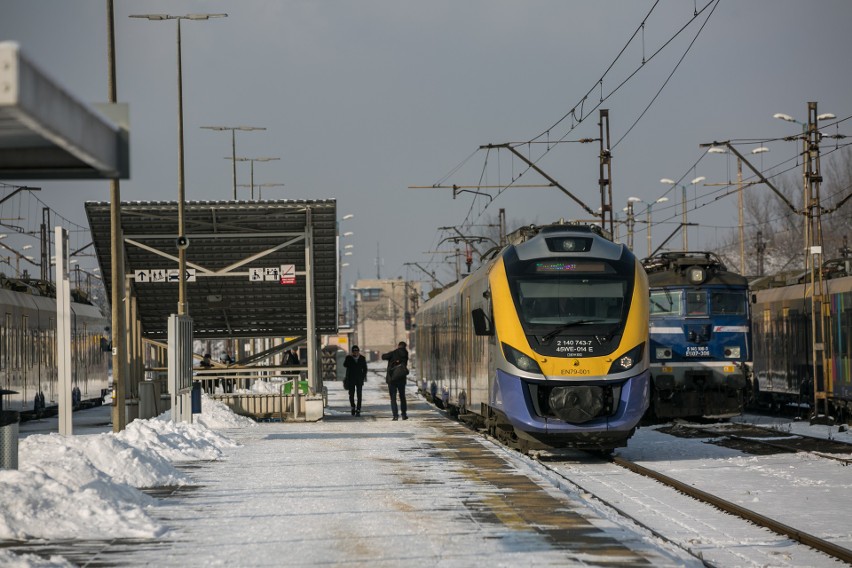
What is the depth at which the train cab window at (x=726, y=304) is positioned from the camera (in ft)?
93.6

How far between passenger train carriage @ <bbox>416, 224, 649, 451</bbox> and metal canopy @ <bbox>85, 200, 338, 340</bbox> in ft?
30.5

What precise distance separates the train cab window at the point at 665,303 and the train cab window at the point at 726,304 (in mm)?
732

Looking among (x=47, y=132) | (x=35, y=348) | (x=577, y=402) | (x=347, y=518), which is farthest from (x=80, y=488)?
(x=35, y=348)

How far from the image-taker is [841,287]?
29188mm

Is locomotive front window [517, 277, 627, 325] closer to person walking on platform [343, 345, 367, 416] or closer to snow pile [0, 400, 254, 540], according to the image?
snow pile [0, 400, 254, 540]

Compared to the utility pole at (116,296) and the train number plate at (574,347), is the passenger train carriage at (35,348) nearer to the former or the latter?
the utility pole at (116,296)

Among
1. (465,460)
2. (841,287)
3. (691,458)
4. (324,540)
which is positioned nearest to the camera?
(324,540)

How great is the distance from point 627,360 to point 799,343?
599 inches

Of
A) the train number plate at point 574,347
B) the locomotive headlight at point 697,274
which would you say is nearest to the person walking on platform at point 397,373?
the locomotive headlight at point 697,274

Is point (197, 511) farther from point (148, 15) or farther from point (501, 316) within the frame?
point (148, 15)

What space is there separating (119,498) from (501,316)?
8.06m

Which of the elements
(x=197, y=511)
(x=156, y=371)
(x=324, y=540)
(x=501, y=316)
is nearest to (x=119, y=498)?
(x=197, y=511)

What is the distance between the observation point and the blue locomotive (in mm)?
28031

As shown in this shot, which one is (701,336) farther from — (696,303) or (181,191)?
(181,191)
